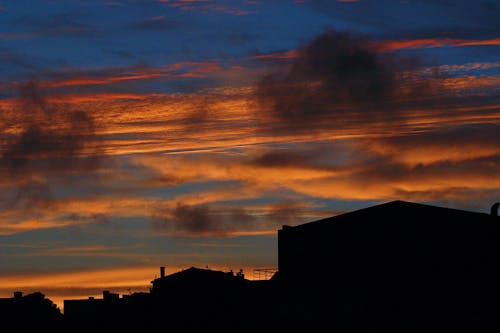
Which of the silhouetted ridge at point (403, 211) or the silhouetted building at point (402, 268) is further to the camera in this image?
the silhouetted ridge at point (403, 211)

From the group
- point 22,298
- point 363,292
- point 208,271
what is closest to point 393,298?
point 363,292

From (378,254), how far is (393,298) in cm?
299

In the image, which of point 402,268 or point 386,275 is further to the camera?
point 386,275

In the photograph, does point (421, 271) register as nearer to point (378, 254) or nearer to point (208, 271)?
point (378, 254)

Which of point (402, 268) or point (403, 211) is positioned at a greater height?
point (403, 211)

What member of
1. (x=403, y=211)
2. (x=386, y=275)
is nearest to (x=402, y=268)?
(x=386, y=275)

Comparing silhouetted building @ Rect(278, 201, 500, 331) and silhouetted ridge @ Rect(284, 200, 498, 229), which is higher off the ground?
silhouetted ridge @ Rect(284, 200, 498, 229)

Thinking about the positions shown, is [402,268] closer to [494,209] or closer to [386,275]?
[386,275]

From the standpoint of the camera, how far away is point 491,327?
182ft

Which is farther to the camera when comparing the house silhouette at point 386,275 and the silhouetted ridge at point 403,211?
the silhouetted ridge at point 403,211

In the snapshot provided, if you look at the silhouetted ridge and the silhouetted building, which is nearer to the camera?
the silhouetted building

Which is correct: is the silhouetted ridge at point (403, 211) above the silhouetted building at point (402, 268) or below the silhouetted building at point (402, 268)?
above

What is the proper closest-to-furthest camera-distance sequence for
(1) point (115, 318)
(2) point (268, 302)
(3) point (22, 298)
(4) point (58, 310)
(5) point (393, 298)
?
(5) point (393, 298), (2) point (268, 302), (1) point (115, 318), (3) point (22, 298), (4) point (58, 310)

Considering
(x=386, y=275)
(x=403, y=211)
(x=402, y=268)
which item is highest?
(x=403, y=211)
